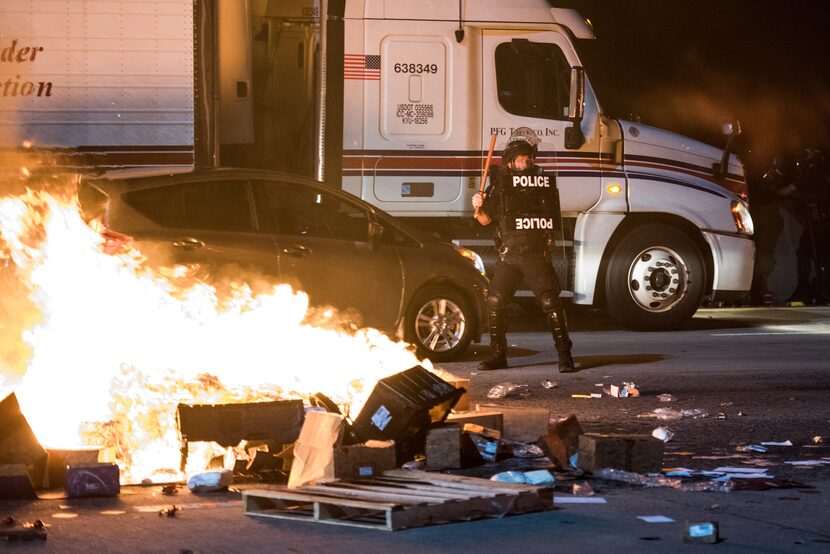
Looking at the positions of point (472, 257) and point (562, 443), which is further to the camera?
point (472, 257)

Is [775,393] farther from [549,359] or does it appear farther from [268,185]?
[268,185]

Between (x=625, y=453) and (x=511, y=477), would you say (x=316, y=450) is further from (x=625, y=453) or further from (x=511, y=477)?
(x=625, y=453)

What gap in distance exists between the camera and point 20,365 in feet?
30.2

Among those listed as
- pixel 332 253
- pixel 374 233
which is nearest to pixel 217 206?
pixel 332 253

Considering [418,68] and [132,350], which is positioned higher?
[418,68]

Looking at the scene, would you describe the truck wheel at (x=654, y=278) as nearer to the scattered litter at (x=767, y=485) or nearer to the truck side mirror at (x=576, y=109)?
the truck side mirror at (x=576, y=109)

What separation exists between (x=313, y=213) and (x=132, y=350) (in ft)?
12.8

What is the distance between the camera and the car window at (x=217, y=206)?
11.7 m

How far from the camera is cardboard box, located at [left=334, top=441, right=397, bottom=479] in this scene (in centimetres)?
711

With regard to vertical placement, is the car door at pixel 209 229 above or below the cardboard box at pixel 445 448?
above

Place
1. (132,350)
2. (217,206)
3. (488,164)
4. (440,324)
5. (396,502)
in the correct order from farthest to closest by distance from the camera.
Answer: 1. (488,164)
2. (440,324)
3. (217,206)
4. (132,350)
5. (396,502)

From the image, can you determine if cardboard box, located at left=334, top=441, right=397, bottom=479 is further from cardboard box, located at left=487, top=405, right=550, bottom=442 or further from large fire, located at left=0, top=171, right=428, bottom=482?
cardboard box, located at left=487, top=405, right=550, bottom=442

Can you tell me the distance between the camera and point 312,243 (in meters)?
12.1

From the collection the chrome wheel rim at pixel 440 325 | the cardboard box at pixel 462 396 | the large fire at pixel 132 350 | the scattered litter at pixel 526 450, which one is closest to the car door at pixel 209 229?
the large fire at pixel 132 350
